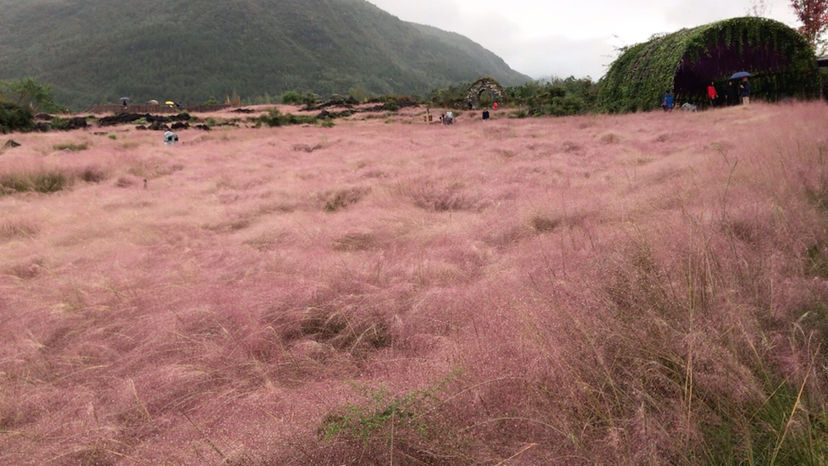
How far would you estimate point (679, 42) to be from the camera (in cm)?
1823

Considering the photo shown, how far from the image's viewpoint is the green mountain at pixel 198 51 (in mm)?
102188

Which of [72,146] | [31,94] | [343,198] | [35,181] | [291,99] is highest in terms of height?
[291,99]

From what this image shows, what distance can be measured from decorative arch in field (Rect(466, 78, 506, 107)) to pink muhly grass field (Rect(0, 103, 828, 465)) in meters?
28.7

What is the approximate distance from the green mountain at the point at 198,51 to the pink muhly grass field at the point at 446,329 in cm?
10139

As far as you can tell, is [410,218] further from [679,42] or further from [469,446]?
[679,42]

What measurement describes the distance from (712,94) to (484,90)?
17.1 metres

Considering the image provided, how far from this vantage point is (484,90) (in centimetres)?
3356

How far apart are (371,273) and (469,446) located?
6.80 feet

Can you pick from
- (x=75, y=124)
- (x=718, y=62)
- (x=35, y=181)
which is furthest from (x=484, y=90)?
(x=35, y=181)

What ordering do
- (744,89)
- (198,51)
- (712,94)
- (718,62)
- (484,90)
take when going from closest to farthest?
(744,89), (712,94), (718,62), (484,90), (198,51)

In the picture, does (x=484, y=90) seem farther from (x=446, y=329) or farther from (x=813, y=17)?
(x=446, y=329)

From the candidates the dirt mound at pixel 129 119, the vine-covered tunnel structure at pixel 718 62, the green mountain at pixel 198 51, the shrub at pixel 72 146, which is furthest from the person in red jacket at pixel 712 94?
the green mountain at pixel 198 51

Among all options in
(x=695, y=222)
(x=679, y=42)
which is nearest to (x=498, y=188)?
(x=695, y=222)

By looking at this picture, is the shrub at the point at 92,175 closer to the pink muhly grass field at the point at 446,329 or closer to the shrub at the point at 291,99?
the pink muhly grass field at the point at 446,329
